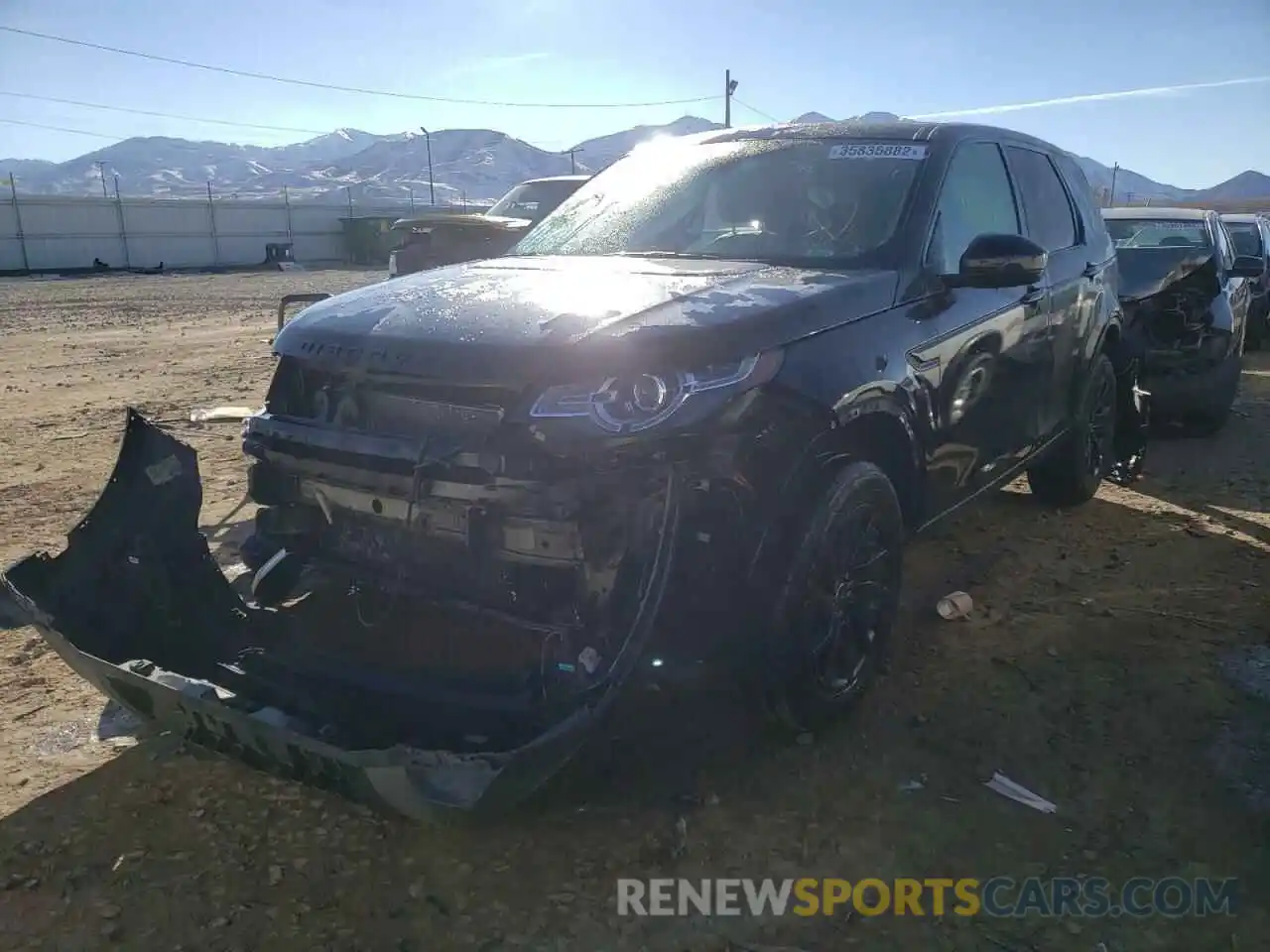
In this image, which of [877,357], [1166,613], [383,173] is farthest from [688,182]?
[383,173]

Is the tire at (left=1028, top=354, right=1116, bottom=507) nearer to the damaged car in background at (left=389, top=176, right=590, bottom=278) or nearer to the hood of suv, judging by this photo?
the hood of suv

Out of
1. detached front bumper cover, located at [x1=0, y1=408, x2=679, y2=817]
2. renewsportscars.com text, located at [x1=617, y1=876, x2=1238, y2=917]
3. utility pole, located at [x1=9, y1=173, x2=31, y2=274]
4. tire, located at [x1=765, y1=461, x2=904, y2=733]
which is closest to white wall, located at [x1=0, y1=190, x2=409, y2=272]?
utility pole, located at [x1=9, y1=173, x2=31, y2=274]

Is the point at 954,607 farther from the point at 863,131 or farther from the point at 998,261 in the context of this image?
the point at 863,131

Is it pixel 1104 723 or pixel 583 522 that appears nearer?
pixel 583 522

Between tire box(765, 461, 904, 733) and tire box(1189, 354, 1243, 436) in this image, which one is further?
tire box(1189, 354, 1243, 436)

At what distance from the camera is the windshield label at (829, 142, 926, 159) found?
3.86 m

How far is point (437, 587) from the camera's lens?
276 cm

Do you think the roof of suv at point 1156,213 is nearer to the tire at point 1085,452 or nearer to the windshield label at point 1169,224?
the windshield label at point 1169,224

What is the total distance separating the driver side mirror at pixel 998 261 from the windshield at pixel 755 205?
1.01 ft

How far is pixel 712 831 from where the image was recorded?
111 inches

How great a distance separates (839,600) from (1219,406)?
5890 mm

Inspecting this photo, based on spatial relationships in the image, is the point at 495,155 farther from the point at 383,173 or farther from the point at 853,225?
the point at 853,225

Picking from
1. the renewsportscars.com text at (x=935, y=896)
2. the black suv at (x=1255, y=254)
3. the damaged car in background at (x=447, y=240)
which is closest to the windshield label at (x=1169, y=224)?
the black suv at (x=1255, y=254)

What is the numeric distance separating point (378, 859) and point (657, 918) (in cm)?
79
